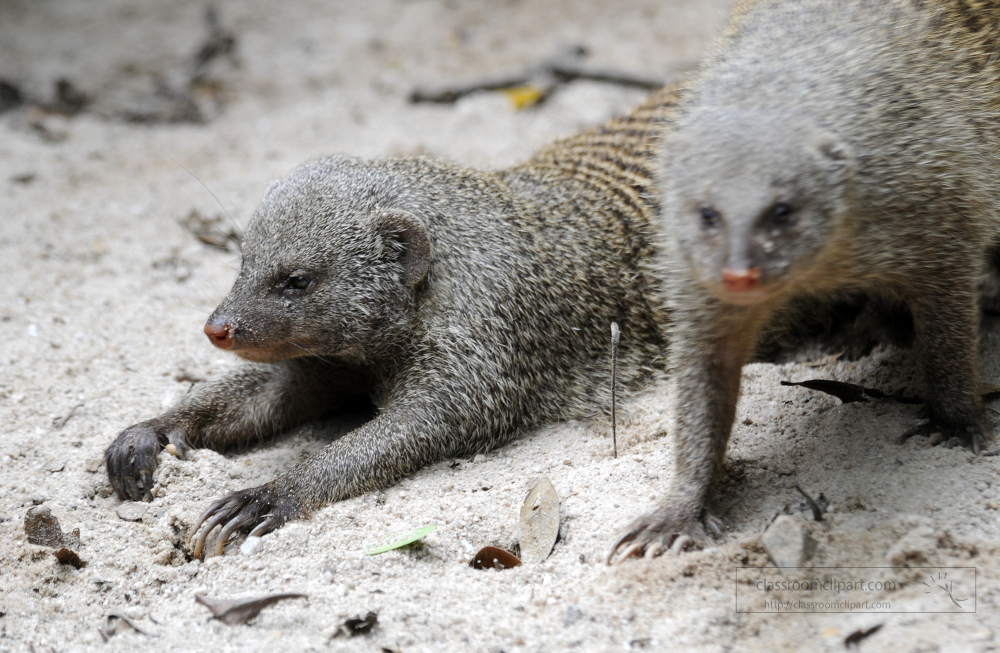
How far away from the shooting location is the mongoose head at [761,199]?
81.5 inches

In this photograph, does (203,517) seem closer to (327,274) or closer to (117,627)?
(117,627)

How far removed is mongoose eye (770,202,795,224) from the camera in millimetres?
2092

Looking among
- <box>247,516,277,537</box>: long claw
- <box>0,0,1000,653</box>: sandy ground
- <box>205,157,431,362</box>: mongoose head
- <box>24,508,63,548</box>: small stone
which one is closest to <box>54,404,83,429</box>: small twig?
<box>0,0,1000,653</box>: sandy ground

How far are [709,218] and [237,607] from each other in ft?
5.24

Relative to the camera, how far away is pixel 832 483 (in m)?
2.58

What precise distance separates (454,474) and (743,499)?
1056mm

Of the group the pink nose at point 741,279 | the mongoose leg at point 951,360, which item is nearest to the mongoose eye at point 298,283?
→ the pink nose at point 741,279

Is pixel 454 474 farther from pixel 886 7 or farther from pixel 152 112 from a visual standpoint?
pixel 152 112

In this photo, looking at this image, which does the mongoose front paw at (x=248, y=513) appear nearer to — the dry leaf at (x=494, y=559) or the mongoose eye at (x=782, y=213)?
the dry leaf at (x=494, y=559)

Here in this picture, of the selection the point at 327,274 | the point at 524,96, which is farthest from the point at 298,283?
the point at 524,96

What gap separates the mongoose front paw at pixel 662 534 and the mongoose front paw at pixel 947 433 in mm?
682

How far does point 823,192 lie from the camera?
7.03 feet

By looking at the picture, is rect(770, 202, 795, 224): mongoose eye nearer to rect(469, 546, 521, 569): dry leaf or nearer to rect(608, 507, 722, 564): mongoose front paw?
rect(608, 507, 722, 564): mongoose front paw

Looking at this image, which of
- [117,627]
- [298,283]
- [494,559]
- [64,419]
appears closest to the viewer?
[117,627]
